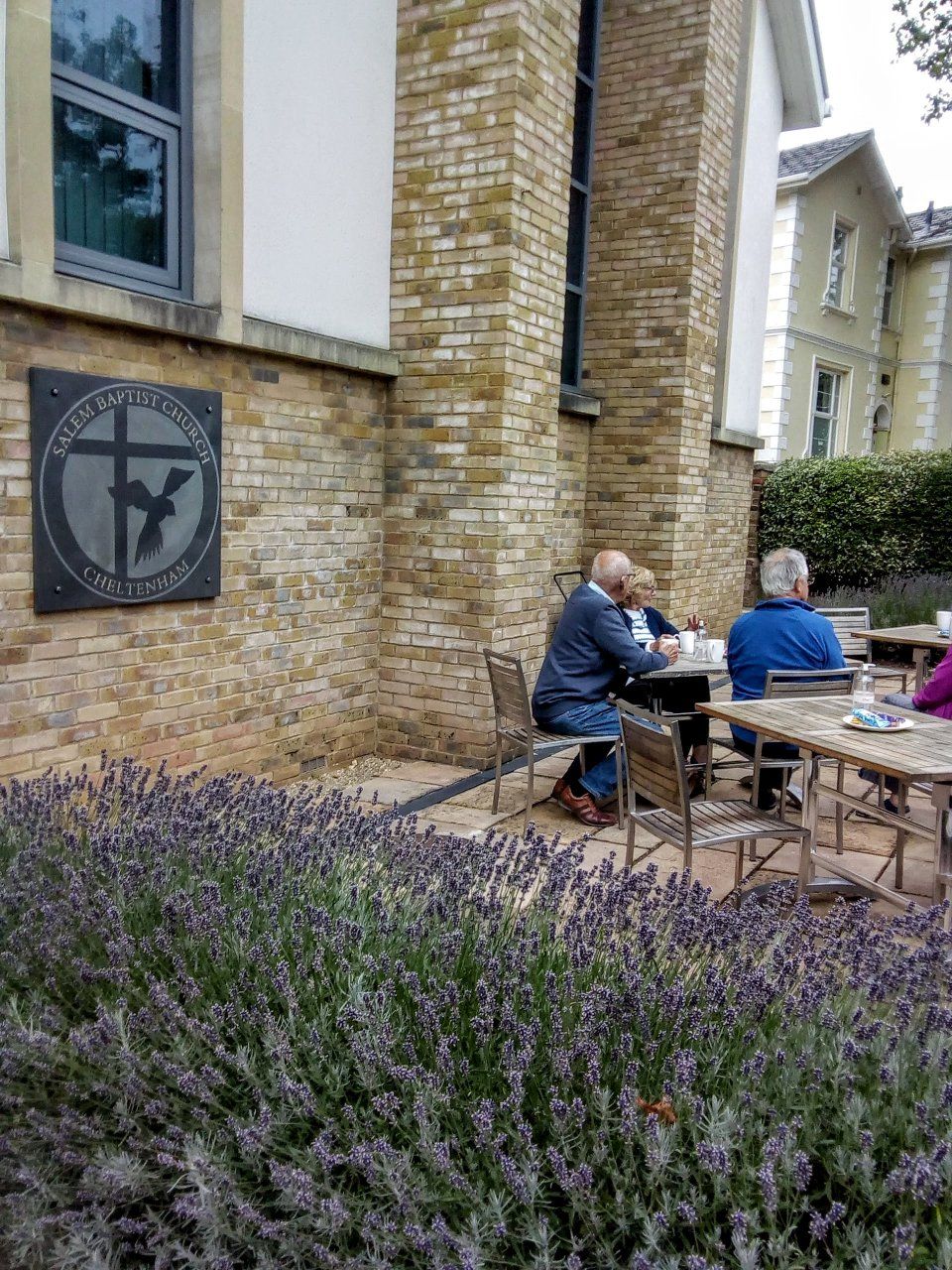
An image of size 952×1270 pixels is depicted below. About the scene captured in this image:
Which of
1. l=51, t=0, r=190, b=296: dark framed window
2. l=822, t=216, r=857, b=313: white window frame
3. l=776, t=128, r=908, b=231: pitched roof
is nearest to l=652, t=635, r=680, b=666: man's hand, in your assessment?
l=51, t=0, r=190, b=296: dark framed window

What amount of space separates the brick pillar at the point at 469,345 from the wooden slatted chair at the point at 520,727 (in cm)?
67

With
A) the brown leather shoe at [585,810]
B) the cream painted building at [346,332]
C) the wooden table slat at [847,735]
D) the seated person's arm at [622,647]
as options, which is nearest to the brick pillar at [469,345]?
the cream painted building at [346,332]

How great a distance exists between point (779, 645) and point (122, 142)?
12.9 ft

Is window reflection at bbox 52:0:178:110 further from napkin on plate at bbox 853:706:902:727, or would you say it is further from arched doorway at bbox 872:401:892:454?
arched doorway at bbox 872:401:892:454

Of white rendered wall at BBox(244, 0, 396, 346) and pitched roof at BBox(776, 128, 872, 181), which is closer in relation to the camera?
white rendered wall at BBox(244, 0, 396, 346)

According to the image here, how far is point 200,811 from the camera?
9.82ft

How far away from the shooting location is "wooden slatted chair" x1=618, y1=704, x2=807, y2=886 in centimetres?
380

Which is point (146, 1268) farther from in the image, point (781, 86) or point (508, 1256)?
point (781, 86)

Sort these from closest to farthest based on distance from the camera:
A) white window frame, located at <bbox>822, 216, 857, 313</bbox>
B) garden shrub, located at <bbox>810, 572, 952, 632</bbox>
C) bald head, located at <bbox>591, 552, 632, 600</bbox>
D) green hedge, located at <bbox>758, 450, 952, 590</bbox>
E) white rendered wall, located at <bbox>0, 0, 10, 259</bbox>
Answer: white rendered wall, located at <bbox>0, 0, 10, 259</bbox>
bald head, located at <bbox>591, 552, 632, 600</bbox>
garden shrub, located at <bbox>810, 572, 952, 632</bbox>
green hedge, located at <bbox>758, 450, 952, 590</bbox>
white window frame, located at <bbox>822, 216, 857, 313</bbox>

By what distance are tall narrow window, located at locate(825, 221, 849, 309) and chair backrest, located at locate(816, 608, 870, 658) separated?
529 inches

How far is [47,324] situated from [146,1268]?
347 cm

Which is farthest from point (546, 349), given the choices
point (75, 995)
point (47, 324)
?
point (75, 995)

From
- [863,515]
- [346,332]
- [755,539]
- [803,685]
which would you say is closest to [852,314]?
[863,515]

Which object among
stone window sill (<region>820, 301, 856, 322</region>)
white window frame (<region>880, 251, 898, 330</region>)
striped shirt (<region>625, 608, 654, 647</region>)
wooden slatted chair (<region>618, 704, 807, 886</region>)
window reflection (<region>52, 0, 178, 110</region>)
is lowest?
wooden slatted chair (<region>618, 704, 807, 886</region>)
